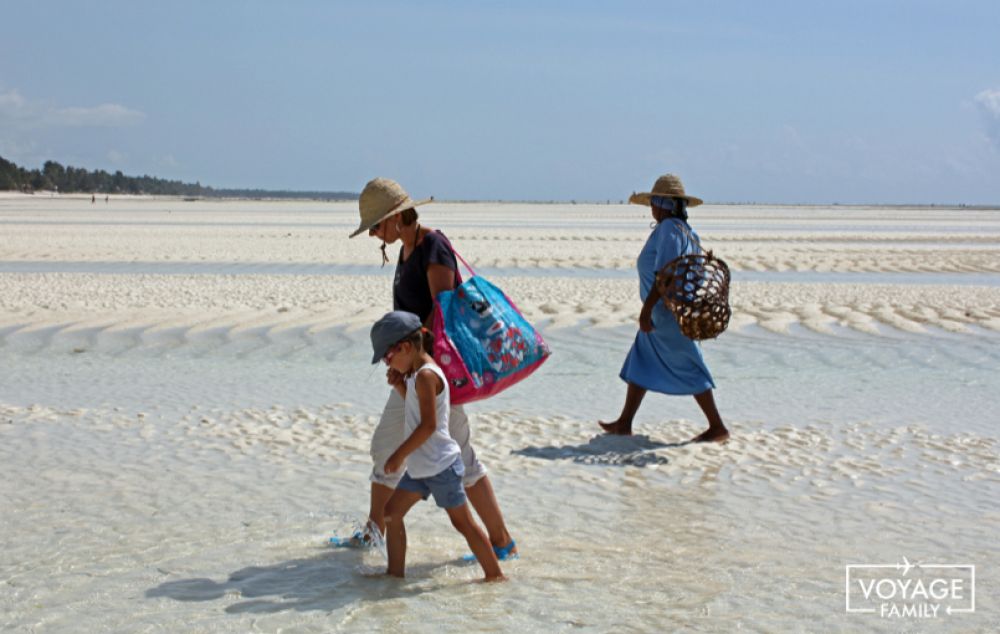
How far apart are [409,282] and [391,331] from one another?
1.27 ft

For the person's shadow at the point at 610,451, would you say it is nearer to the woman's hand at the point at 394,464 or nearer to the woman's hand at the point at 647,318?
the woman's hand at the point at 647,318

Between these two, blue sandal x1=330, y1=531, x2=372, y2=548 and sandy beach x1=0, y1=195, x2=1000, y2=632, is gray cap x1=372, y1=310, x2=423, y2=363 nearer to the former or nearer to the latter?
sandy beach x1=0, y1=195, x2=1000, y2=632

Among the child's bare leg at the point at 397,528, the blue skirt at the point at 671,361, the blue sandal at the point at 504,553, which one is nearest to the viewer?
the child's bare leg at the point at 397,528

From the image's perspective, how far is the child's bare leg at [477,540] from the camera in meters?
3.84

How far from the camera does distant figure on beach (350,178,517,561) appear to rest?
3904 mm

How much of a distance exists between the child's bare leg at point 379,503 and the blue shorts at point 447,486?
0.26 m

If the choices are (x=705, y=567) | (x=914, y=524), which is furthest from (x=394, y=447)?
(x=914, y=524)

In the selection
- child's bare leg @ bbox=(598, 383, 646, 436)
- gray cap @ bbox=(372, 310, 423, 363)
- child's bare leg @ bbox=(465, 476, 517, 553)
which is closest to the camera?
gray cap @ bbox=(372, 310, 423, 363)

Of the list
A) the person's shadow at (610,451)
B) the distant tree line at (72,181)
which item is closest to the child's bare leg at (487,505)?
the person's shadow at (610,451)

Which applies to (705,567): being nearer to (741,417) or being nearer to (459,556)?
(459,556)

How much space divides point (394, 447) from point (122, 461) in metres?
2.45

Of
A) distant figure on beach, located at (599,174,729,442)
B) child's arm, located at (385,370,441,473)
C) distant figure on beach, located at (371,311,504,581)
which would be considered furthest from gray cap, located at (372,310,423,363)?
distant figure on beach, located at (599,174,729,442)

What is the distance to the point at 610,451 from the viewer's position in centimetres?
613

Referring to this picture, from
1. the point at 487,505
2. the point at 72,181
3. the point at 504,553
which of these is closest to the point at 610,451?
the point at 504,553
